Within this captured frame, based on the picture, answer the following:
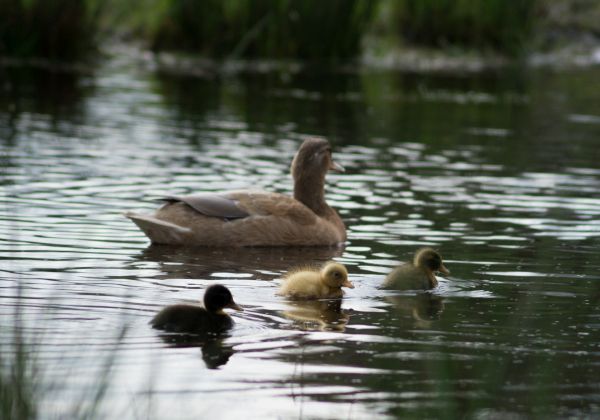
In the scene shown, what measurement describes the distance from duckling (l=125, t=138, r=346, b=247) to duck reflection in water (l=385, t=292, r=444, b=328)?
2160 mm

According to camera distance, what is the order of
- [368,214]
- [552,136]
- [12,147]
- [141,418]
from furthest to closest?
[552,136] < [12,147] < [368,214] < [141,418]

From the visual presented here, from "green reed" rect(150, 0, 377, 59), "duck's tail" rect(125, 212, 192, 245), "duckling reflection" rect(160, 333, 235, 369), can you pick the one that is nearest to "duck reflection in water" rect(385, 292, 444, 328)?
"duckling reflection" rect(160, 333, 235, 369)

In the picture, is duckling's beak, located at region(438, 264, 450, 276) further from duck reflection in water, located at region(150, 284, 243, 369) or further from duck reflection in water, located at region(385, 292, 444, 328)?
duck reflection in water, located at region(150, 284, 243, 369)

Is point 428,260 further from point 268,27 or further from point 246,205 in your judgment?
point 268,27

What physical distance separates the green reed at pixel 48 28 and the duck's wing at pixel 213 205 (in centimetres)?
1282

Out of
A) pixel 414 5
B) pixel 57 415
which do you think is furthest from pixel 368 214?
pixel 414 5

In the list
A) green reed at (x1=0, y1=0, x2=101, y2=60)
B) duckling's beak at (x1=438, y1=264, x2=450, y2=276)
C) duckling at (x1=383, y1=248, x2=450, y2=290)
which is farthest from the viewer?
green reed at (x1=0, y1=0, x2=101, y2=60)

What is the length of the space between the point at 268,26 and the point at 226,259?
1654 centimetres

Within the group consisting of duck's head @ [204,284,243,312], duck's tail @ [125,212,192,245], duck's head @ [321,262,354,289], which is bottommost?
duck's tail @ [125,212,192,245]

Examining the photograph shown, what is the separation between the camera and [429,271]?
9398mm

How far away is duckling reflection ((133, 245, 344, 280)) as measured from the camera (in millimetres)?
9859

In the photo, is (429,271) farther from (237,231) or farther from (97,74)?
(97,74)

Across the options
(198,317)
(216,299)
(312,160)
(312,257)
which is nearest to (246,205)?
(312,257)

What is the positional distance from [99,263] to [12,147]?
6.17m
